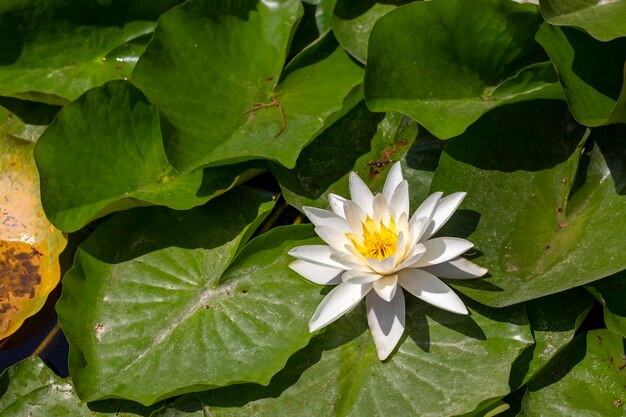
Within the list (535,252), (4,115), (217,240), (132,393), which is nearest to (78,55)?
(4,115)

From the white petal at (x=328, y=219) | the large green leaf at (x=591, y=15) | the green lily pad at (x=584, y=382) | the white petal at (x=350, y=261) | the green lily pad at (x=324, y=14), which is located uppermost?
the large green leaf at (x=591, y=15)

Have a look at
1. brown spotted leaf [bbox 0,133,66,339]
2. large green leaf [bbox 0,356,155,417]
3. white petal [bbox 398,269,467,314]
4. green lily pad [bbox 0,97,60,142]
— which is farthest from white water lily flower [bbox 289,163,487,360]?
green lily pad [bbox 0,97,60,142]

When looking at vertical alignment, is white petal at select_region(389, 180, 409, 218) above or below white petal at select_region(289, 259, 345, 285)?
above

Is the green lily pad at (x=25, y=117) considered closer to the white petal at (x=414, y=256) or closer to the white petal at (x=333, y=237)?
the white petal at (x=333, y=237)

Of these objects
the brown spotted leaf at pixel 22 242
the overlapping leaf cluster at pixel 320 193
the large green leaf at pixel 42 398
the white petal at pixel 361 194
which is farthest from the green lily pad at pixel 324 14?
the large green leaf at pixel 42 398

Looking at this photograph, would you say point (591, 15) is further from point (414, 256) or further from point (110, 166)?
point (110, 166)

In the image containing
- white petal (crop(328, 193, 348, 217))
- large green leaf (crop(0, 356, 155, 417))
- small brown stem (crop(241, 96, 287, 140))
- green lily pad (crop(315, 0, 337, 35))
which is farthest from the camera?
green lily pad (crop(315, 0, 337, 35))

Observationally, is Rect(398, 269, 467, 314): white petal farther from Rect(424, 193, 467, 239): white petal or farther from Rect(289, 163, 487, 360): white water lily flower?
Rect(424, 193, 467, 239): white petal
